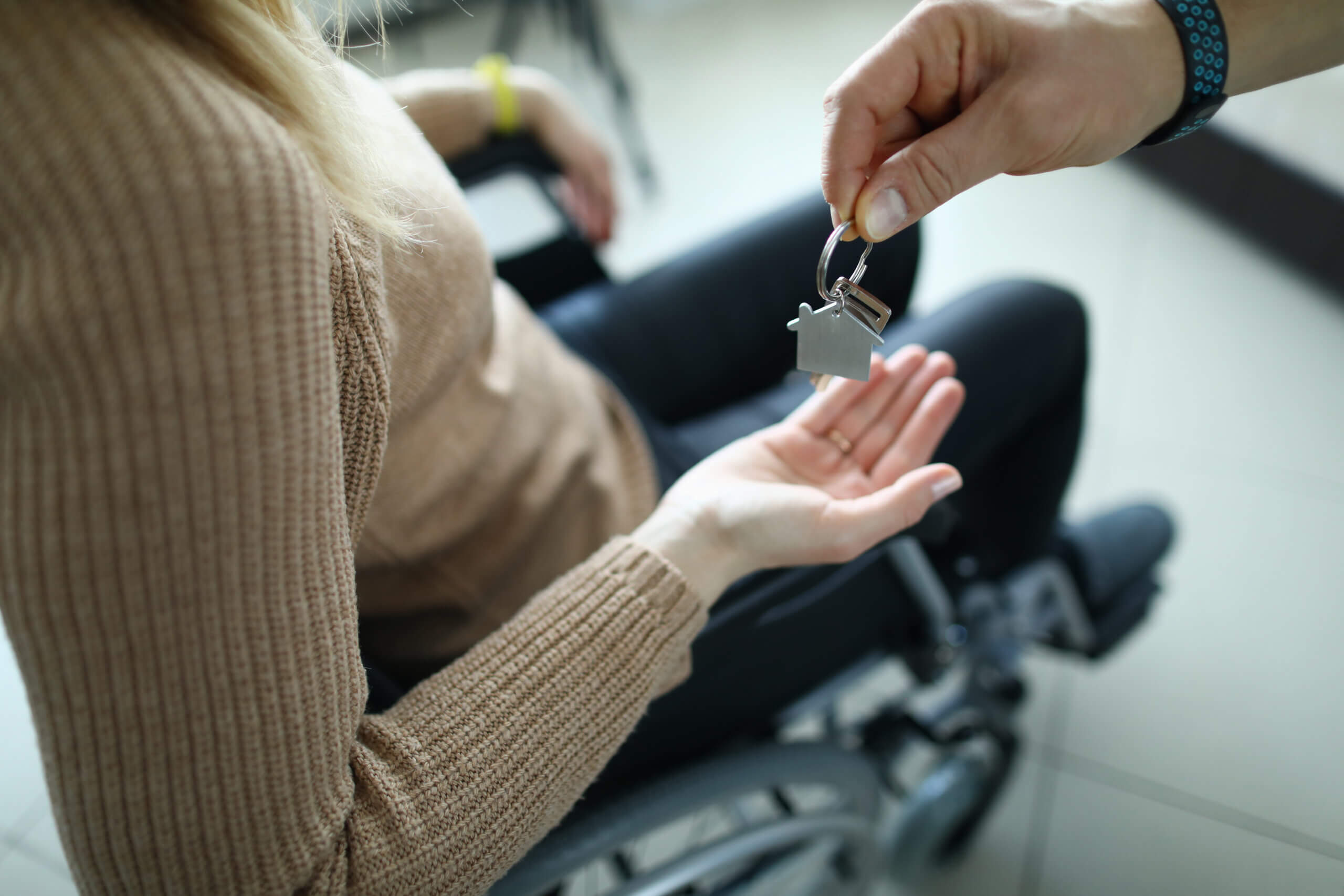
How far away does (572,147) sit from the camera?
3.14 ft

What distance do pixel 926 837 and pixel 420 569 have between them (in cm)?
69

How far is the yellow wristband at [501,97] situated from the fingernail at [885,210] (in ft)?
1.89

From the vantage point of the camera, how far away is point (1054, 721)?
1153 millimetres

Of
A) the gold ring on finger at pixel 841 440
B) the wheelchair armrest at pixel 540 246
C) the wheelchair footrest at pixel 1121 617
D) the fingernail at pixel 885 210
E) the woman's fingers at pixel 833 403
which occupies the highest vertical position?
the fingernail at pixel 885 210

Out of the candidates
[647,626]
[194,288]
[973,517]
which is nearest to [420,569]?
[647,626]

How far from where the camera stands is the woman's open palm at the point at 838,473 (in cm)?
56

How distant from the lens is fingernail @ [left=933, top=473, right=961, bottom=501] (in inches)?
22.4

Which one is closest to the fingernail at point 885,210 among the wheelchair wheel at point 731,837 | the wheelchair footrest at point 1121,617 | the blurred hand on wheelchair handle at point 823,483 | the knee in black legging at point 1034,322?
the blurred hand on wheelchair handle at point 823,483

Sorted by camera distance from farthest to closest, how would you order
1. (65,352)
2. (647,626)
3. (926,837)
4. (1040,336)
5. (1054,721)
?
(1054,721) → (926,837) → (1040,336) → (647,626) → (65,352)

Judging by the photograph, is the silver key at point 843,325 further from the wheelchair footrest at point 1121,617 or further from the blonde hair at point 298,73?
the wheelchair footrest at point 1121,617

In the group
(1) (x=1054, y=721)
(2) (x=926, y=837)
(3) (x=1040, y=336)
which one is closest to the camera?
(3) (x=1040, y=336)

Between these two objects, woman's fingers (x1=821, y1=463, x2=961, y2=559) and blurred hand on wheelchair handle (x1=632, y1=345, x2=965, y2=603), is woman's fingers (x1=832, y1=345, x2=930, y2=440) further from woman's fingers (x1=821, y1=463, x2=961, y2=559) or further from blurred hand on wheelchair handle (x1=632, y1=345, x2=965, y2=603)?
woman's fingers (x1=821, y1=463, x2=961, y2=559)

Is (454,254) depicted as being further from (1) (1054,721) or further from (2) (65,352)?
(1) (1054,721)

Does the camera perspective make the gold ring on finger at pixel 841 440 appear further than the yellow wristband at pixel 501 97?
No
